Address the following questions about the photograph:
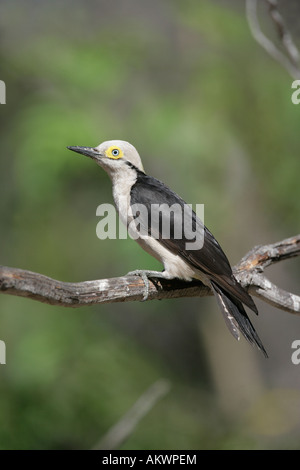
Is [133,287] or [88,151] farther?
[88,151]

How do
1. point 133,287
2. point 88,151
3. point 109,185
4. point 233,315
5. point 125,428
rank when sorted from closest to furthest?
point 125,428
point 133,287
point 233,315
point 88,151
point 109,185

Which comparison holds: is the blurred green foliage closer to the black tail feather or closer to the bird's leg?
the bird's leg

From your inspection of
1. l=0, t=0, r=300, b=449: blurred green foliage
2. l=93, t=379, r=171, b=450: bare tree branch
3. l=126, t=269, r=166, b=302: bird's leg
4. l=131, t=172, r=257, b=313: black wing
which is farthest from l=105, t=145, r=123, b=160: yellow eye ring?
l=93, t=379, r=171, b=450: bare tree branch

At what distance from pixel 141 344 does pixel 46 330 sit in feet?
6.36

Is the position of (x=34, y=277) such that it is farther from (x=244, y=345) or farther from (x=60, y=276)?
(x=244, y=345)

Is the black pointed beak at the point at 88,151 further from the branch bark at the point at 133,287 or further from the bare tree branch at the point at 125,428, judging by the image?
the bare tree branch at the point at 125,428

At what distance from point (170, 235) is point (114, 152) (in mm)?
Answer: 839

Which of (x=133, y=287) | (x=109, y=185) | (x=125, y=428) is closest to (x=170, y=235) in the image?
(x=133, y=287)

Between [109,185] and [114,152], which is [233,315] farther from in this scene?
[109,185]

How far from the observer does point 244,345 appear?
26.5ft

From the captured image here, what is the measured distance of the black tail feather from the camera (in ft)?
14.0

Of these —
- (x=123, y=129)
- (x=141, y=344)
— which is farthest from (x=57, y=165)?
(x=141, y=344)

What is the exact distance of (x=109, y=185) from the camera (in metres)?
6.69

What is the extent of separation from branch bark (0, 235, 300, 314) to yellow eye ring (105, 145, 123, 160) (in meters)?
1.03
